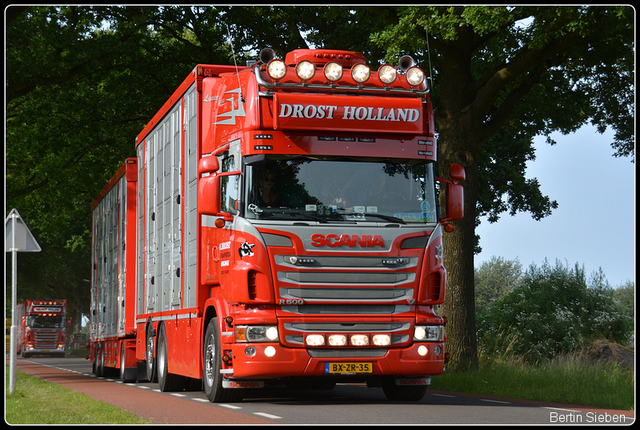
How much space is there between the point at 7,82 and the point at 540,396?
14796mm

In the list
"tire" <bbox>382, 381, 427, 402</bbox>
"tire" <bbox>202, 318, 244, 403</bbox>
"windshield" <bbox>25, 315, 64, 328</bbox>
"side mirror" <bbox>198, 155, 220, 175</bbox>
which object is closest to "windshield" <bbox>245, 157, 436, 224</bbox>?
"side mirror" <bbox>198, 155, 220, 175</bbox>

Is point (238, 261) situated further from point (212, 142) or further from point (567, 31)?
point (567, 31)

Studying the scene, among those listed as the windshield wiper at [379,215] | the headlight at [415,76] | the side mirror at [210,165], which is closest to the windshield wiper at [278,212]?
the windshield wiper at [379,215]

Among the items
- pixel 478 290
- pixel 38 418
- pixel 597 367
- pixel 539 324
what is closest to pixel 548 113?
pixel 539 324

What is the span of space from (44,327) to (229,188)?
48569 mm

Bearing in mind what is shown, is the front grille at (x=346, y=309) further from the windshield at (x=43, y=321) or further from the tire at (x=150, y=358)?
the windshield at (x=43, y=321)

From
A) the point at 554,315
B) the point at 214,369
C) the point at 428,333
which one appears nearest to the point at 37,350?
the point at 554,315

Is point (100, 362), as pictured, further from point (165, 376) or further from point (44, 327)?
point (44, 327)

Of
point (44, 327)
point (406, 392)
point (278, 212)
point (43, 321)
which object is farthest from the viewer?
point (44, 327)

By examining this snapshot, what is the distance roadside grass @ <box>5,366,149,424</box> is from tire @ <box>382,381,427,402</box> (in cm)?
403

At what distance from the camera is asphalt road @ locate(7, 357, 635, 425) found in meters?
10.2

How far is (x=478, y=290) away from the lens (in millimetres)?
96625

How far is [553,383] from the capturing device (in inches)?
581

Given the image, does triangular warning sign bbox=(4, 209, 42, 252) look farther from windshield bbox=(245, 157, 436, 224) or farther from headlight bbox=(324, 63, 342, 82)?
headlight bbox=(324, 63, 342, 82)
